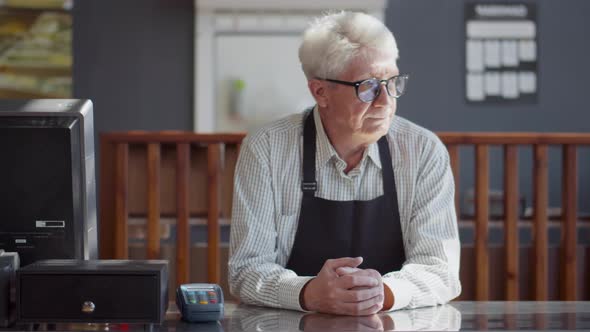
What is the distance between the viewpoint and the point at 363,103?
2.29 meters

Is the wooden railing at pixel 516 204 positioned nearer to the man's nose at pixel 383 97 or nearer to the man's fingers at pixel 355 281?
the man's nose at pixel 383 97

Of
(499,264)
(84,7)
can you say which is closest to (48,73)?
(84,7)

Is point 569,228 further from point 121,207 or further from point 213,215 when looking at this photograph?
point 121,207

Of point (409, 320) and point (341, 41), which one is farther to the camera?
point (341, 41)

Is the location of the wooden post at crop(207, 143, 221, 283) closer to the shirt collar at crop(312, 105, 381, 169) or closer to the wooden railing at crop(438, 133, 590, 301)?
the wooden railing at crop(438, 133, 590, 301)

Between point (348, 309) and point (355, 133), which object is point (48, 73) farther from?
point (348, 309)

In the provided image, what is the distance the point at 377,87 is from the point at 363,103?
0.22 ft

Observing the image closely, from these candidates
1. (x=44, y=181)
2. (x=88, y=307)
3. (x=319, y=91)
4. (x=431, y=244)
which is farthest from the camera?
(x=319, y=91)

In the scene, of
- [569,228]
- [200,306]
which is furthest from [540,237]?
[200,306]

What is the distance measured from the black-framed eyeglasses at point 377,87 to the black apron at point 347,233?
235 mm

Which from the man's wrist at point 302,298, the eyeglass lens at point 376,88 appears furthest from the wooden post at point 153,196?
the man's wrist at point 302,298

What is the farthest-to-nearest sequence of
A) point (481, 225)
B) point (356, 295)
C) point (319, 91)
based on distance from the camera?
point (481, 225) → point (319, 91) → point (356, 295)

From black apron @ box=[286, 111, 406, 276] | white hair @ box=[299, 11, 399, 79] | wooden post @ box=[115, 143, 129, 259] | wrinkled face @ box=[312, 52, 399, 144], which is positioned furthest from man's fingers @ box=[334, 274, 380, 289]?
wooden post @ box=[115, 143, 129, 259]

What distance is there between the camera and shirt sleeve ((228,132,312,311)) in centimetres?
201
